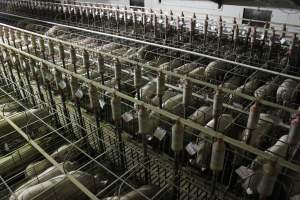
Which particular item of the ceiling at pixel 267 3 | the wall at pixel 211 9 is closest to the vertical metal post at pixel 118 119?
the wall at pixel 211 9

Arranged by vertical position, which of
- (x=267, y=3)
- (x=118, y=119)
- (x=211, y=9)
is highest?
(x=267, y=3)

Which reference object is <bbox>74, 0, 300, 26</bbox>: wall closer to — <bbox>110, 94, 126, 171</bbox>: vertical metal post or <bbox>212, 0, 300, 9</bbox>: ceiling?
<bbox>212, 0, 300, 9</bbox>: ceiling

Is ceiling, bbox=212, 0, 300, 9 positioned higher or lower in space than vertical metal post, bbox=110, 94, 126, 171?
higher

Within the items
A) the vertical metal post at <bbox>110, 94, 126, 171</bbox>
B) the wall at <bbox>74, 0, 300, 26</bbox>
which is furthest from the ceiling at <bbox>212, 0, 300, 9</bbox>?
the vertical metal post at <bbox>110, 94, 126, 171</bbox>

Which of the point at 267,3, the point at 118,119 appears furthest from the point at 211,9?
the point at 118,119

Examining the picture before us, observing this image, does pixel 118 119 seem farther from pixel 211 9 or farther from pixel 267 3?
pixel 211 9

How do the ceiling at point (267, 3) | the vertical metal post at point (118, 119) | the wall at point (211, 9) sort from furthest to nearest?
the wall at point (211, 9) < the ceiling at point (267, 3) < the vertical metal post at point (118, 119)

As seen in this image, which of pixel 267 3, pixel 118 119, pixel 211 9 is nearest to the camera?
pixel 118 119

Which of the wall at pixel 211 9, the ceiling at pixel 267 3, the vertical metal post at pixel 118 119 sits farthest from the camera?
the wall at pixel 211 9

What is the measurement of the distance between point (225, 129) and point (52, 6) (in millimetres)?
7515

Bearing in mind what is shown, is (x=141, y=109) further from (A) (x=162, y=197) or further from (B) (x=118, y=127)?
(A) (x=162, y=197)

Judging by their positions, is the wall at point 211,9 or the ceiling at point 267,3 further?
the wall at point 211,9

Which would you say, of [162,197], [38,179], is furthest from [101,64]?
[162,197]

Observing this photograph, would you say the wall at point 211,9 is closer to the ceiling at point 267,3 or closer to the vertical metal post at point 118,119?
the ceiling at point 267,3
